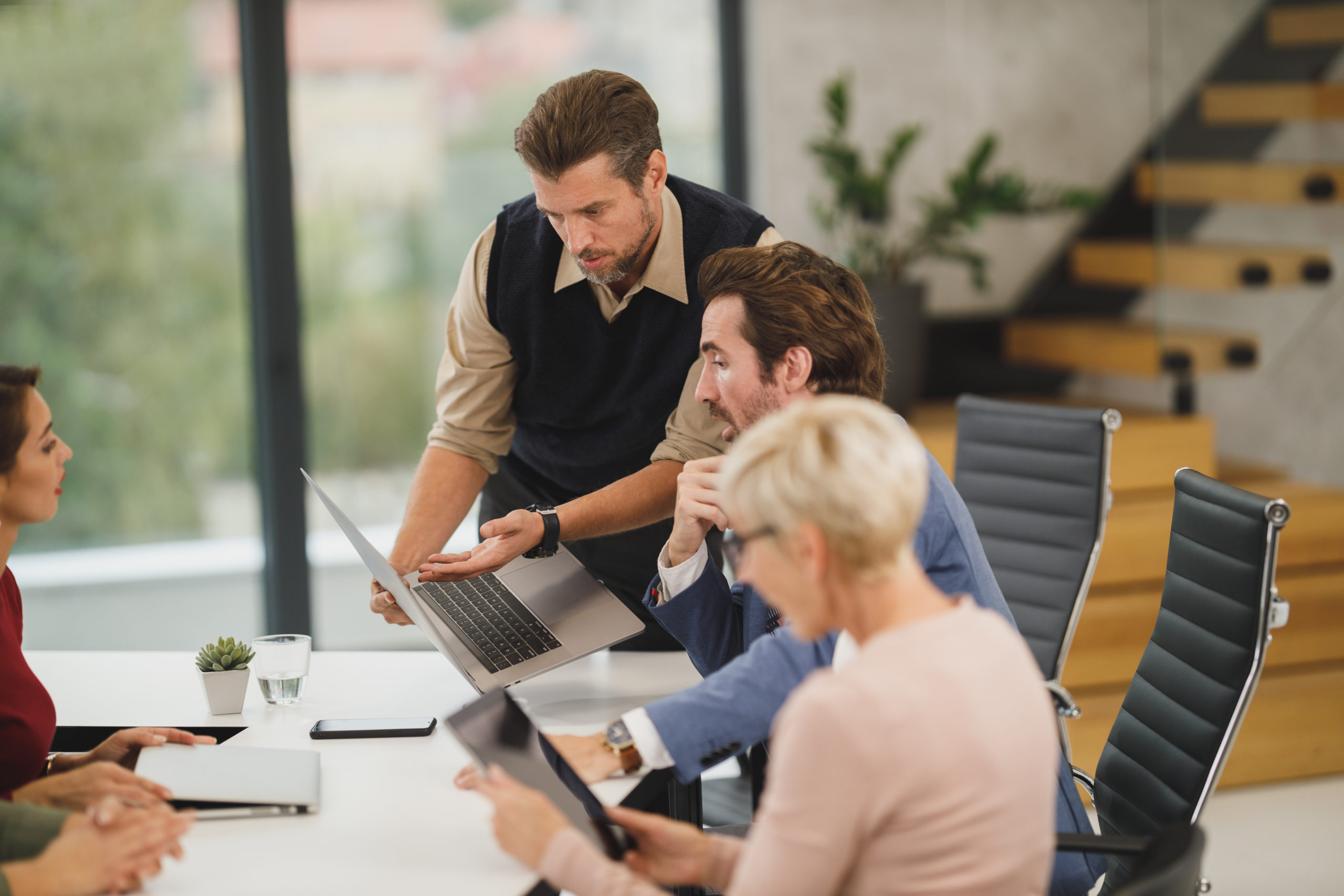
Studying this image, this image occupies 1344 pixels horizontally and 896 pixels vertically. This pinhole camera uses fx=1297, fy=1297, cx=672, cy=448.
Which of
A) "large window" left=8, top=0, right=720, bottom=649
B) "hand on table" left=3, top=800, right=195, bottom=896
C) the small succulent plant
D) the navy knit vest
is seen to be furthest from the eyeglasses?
"large window" left=8, top=0, right=720, bottom=649

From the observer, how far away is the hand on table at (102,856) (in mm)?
1262

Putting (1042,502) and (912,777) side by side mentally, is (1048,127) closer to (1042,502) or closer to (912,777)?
(1042,502)

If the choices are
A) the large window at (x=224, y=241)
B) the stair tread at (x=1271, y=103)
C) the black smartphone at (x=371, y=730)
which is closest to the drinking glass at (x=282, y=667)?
the black smartphone at (x=371, y=730)

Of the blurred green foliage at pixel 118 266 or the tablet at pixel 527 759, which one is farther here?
the blurred green foliage at pixel 118 266

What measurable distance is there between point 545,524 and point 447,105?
2461mm

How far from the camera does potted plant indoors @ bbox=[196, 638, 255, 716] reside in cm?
181

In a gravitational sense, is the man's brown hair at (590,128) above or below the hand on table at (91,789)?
above

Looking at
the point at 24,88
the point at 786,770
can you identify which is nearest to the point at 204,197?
the point at 24,88

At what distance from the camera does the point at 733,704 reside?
1586 mm

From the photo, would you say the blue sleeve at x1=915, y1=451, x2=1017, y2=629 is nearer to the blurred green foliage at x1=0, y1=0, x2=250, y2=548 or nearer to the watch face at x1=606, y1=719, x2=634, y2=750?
the watch face at x1=606, y1=719, x2=634, y2=750

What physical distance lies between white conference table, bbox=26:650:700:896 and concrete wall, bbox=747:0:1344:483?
247 centimetres

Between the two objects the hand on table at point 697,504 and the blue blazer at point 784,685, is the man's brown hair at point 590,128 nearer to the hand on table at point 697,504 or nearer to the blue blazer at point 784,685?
the hand on table at point 697,504

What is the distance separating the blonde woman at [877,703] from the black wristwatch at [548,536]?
900 mm

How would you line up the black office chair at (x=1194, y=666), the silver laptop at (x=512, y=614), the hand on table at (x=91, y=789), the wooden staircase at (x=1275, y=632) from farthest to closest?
the wooden staircase at (x=1275, y=632) < the silver laptop at (x=512, y=614) < the black office chair at (x=1194, y=666) < the hand on table at (x=91, y=789)
